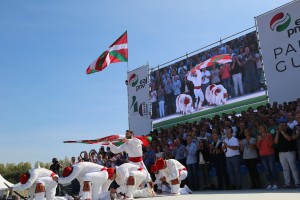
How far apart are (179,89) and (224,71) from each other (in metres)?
2.86

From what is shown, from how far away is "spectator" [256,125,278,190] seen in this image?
960cm

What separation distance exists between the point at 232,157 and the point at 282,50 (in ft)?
19.7

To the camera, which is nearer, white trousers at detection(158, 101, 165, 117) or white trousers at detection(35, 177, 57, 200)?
white trousers at detection(35, 177, 57, 200)

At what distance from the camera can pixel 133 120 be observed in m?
20.7

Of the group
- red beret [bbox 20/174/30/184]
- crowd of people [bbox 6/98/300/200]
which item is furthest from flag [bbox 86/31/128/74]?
red beret [bbox 20/174/30/184]

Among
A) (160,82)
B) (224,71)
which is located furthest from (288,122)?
(160,82)

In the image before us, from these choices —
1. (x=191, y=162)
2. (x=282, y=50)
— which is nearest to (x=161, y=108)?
(x=282, y=50)

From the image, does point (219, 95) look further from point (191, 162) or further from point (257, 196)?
point (257, 196)

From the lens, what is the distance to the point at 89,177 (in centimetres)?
814

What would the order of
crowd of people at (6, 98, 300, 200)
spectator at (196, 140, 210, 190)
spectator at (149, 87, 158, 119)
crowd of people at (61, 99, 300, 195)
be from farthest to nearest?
spectator at (149, 87, 158, 119) → spectator at (196, 140, 210, 190) → crowd of people at (61, 99, 300, 195) → crowd of people at (6, 98, 300, 200)

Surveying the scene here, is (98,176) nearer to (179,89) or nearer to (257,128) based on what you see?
(257,128)

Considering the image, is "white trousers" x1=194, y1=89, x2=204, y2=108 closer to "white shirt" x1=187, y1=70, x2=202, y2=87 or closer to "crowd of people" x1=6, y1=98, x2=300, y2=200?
"white shirt" x1=187, y1=70, x2=202, y2=87

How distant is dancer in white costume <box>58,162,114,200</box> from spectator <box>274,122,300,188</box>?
4.33 meters

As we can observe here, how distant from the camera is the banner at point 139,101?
1986 centimetres
